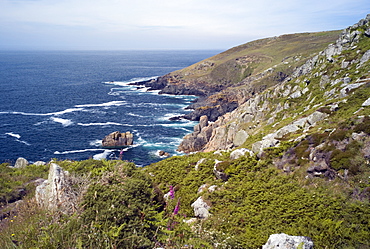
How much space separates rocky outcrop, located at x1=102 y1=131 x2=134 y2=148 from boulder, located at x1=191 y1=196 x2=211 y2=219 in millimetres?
43813

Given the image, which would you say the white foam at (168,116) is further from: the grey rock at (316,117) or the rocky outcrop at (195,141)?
the grey rock at (316,117)

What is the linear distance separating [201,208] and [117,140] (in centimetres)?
4506

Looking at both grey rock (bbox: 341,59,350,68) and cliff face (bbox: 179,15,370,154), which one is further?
grey rock (bbox: 341,59,350,68)

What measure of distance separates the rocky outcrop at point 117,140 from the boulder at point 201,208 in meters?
43.8

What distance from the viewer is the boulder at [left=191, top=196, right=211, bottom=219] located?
12.5 metres

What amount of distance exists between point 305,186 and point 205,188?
580 cm

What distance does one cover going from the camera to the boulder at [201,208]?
1255 cm

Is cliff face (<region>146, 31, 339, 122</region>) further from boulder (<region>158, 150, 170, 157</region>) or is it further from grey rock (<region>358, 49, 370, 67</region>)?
grey rock (<region>358, 49, 370, 67</region>)

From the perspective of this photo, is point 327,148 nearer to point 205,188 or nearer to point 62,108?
point 205,188

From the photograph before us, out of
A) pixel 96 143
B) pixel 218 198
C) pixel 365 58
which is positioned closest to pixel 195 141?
pixel 96 143

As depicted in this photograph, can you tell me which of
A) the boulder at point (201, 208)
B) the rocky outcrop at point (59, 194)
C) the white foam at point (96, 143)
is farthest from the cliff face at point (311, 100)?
the white foam at point (96, 143)

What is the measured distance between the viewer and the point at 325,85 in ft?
103

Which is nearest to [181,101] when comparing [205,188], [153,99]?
[153,99]

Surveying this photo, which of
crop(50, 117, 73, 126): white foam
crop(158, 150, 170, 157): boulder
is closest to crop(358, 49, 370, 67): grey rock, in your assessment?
crop(158, 150, 170, 157): boulder
